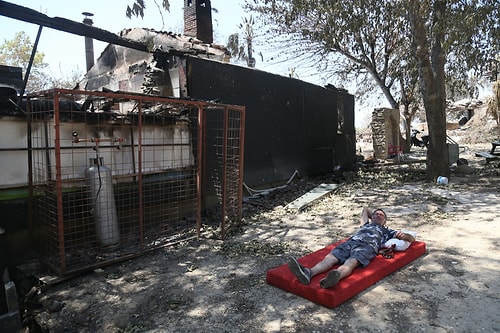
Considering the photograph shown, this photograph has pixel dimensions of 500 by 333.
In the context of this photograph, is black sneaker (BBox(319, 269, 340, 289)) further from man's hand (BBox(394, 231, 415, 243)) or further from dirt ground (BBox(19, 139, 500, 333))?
man's hand (BBox(394, 231, 415, 243))

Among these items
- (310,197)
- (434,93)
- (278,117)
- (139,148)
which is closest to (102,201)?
(139,148)

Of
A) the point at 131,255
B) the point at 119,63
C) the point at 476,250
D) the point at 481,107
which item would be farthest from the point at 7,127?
the point at 481,107

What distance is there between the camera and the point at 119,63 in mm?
8117

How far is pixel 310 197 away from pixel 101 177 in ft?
14.1

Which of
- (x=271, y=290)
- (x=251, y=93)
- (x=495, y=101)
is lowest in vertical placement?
(x=271, y=290)

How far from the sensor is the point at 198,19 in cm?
930

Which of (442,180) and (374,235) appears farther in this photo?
(442,180)

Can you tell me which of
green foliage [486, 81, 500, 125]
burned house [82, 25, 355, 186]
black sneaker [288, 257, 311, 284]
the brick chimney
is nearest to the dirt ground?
black sneaker [288, 257, 311, 284]

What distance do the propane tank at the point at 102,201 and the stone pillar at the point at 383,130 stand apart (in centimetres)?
1358

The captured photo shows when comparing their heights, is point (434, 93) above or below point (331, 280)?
above

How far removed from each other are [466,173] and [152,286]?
951 centimetres

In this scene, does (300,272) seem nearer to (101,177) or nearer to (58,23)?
(101,177)

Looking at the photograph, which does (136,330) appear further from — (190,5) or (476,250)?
(190,5)

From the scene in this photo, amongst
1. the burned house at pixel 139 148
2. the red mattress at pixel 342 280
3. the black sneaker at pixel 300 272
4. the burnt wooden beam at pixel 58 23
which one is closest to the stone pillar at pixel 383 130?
the burned house at pixel 139 148
